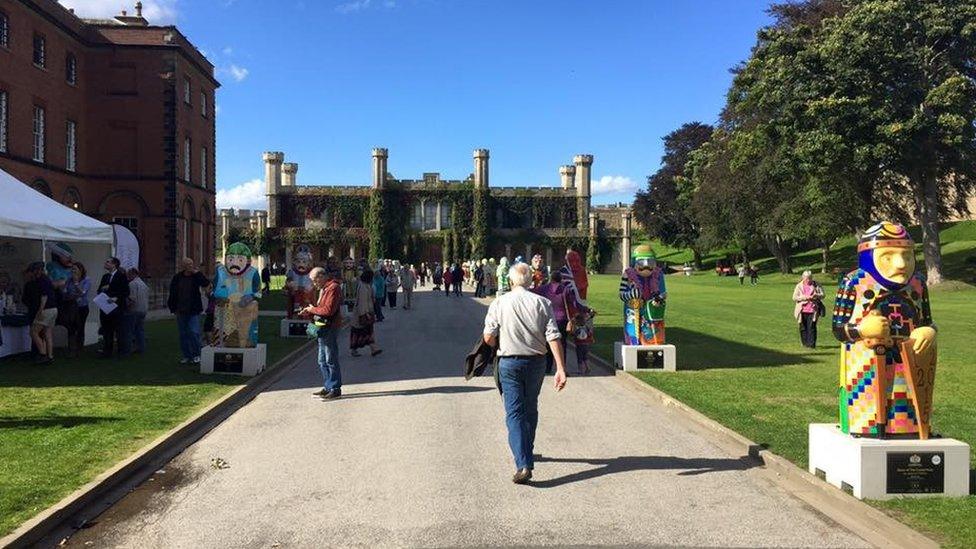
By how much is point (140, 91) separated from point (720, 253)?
62.0m

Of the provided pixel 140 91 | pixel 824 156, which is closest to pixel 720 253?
pixel 824 156

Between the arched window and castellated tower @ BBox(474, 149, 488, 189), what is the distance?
48.7 metres

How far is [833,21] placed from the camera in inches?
1353

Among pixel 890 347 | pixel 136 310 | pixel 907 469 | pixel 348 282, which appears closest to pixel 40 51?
pixel 348 282

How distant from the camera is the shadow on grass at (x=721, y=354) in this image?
1309 centimetres

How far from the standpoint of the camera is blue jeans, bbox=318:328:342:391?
391 inches

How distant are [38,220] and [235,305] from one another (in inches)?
161

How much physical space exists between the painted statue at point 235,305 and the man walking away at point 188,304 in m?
0.82

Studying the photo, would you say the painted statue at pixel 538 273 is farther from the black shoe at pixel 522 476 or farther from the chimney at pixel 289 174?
the chimney at pixel 289 174

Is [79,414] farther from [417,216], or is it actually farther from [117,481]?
[417,216]

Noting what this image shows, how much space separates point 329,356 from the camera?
32.9ft

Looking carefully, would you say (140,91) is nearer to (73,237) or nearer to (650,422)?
(73,237)

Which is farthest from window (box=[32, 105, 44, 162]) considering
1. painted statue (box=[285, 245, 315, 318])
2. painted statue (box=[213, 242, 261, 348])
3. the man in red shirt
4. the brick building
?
the man in red shirt

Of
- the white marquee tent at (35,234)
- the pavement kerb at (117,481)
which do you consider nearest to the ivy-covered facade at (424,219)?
the white marquee tent at (35,234)
